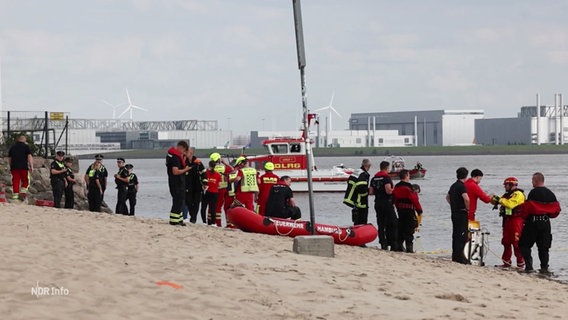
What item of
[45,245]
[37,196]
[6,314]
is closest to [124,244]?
[45,245]

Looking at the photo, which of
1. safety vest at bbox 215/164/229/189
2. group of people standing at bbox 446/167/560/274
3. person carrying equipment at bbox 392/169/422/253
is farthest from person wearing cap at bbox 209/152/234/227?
group of people standing at bbox 446/167/560/274

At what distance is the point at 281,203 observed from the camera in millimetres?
19125

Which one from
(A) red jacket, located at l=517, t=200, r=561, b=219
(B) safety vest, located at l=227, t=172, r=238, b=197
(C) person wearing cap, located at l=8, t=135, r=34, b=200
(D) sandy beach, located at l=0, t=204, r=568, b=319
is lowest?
(D) sandy beach, located at l=0, t=204, r=568, b=319

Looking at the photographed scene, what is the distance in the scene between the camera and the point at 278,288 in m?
11.1

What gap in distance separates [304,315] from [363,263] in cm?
514

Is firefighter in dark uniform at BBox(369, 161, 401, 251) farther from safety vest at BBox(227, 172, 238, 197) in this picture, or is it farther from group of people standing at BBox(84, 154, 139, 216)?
group of people standing at BBox(84, 154, 139, 216)

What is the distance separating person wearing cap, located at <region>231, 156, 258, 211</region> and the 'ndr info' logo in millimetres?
10448

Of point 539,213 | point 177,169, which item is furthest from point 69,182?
point 539,213

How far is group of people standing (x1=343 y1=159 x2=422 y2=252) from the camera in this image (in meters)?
18.6

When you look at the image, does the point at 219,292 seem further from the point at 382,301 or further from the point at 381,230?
the point at 381,230

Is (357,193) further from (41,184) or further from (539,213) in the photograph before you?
(41,184)

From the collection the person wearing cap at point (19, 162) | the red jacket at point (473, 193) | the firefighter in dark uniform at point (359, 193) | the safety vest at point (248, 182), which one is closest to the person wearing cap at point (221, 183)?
the safety vest at point (248, 182)

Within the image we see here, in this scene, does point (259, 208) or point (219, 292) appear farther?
point (259, 208)

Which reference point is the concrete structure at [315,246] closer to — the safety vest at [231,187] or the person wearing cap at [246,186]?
the person wearing cap at [246,186]
